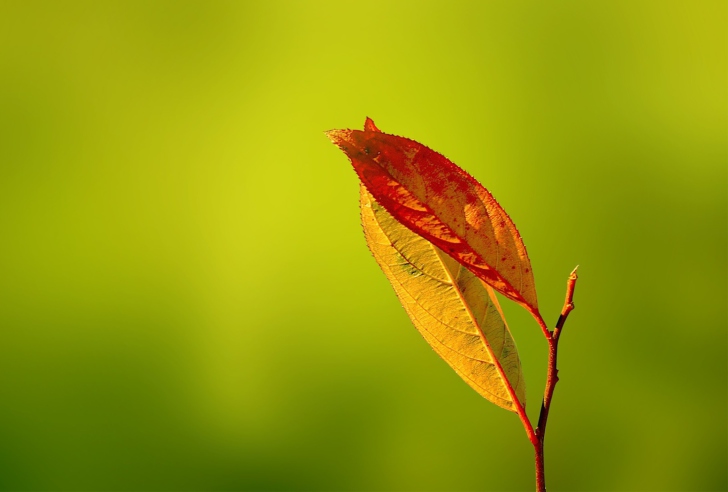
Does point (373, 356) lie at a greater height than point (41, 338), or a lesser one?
lesser

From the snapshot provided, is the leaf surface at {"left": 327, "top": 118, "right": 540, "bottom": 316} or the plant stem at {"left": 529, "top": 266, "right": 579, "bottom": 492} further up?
Result: the leaf surface at {"left": 327, "top": 118, "right": 540, "bottom": 316}

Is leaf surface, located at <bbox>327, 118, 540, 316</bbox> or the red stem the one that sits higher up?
leaf surface, located at <bbox>327, 118, 540, 316</bbox>

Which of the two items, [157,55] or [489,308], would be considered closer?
[489,308]

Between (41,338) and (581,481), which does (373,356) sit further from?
(41,338)

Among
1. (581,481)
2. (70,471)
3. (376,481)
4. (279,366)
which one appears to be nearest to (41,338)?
(70,471)

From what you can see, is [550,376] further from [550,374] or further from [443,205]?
[443,205]
